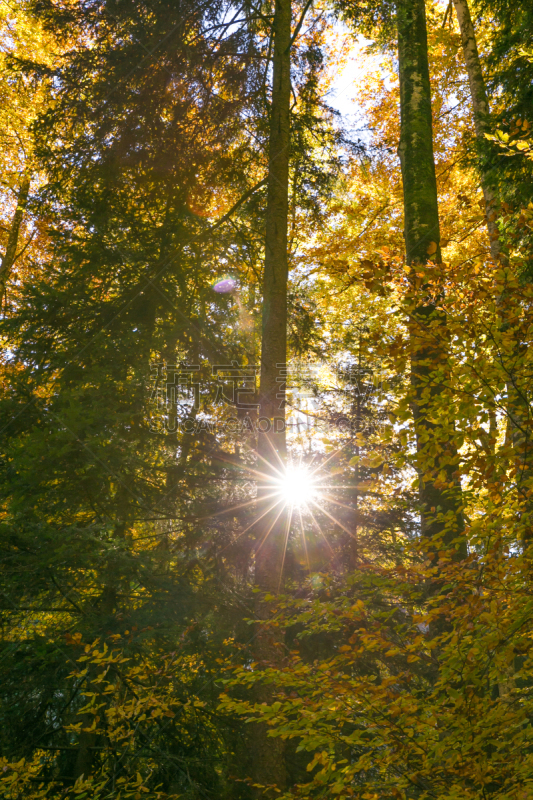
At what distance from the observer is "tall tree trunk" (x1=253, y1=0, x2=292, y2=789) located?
16.3 ft

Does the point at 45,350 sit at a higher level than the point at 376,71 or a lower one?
lower

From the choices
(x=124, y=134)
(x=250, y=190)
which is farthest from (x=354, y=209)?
(x=124, y=134)

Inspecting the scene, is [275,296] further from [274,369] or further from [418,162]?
[418,162]

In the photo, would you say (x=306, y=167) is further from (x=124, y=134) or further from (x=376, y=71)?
(x=376, y=71)

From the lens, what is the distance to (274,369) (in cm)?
620

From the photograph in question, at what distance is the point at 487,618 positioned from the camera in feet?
8.04

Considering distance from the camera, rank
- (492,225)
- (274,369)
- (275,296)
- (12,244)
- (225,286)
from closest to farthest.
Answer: (492,225) → (274,369) → (275,296) → (225,286) → (12,244)

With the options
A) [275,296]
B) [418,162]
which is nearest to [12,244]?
[275,296]

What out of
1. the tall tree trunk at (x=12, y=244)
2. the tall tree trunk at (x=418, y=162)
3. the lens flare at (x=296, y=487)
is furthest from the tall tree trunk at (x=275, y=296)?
the tall tree trunk at (x=12, y=244)

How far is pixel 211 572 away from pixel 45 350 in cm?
369

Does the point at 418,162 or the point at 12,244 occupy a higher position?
the point at 12,244

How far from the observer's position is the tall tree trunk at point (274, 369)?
495cm

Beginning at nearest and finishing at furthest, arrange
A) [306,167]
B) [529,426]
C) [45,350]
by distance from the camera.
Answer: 1. [529,426]
2. [45,350]
3. [306,167]

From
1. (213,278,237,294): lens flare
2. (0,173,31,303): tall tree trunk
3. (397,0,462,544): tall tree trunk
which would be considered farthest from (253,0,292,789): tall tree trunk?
(0,173,31,303): tall tree trunk
